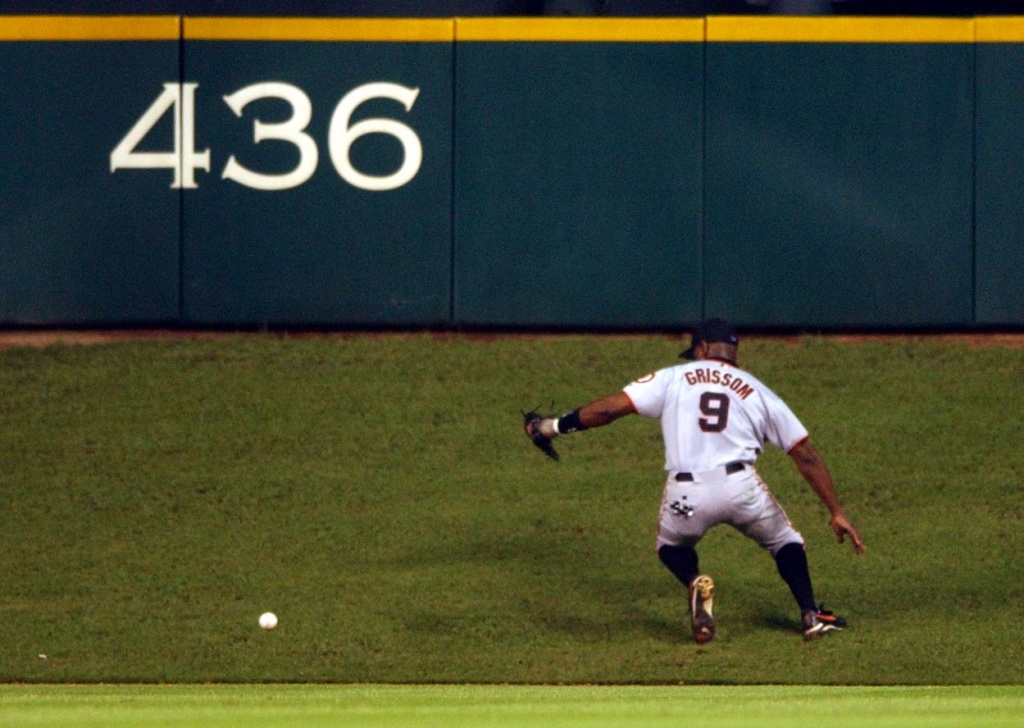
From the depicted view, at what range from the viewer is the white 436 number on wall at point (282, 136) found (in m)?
14.7

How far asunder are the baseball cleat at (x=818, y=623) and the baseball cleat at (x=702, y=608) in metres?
0.49

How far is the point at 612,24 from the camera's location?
48.0 feet

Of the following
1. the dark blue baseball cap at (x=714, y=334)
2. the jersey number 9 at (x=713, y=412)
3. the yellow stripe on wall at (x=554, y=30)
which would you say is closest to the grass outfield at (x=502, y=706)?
the jersey number 9 at (x=713, y=412)

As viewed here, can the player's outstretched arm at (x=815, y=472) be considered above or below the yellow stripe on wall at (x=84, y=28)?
below

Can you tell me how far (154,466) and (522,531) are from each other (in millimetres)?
2521

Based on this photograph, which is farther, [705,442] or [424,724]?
[705,442]

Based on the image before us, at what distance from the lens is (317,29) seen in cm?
1473

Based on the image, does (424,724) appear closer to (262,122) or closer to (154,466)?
(154,466)

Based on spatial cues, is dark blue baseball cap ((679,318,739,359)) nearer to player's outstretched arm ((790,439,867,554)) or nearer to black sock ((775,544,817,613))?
player's outstretched arm ((790,439,867,554))

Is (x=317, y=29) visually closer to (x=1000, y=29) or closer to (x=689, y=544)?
(x=1000, y=29)

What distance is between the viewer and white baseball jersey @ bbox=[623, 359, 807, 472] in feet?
30.6

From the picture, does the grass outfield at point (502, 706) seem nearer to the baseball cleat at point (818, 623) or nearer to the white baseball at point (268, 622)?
the baseball cleat at point (818, 623)

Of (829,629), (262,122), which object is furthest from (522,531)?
(262,122)

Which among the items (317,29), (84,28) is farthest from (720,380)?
(84,28)
